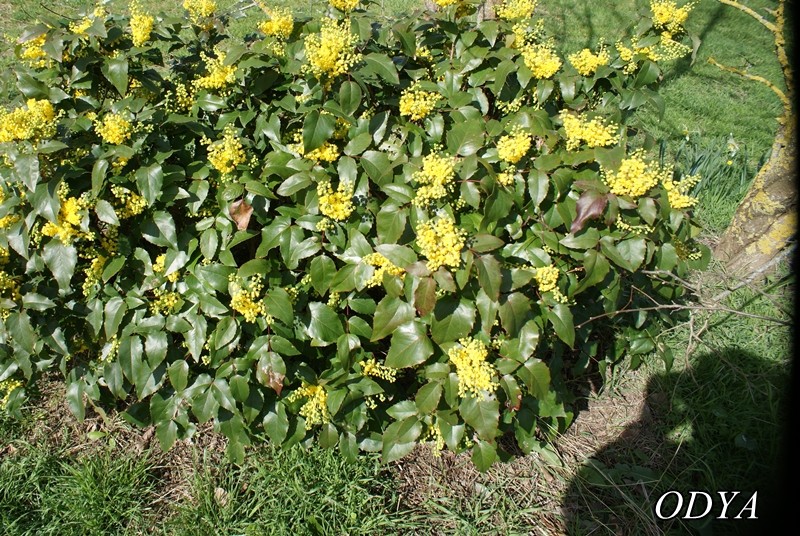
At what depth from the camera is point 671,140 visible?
4.62 meters

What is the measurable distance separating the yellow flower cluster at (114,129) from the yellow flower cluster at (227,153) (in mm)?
291

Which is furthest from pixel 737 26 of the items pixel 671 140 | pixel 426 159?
pixel 426 159

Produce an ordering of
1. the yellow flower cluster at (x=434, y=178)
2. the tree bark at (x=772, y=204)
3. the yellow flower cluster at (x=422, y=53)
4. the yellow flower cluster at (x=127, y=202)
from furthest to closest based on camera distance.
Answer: the tree bark at (x=772, y=204) < the yellow flower cluster at (x=422, y=53) < the yellow flower cluster at (x=127, y=202) < the yellow flower cluster at (x=434, y=178)

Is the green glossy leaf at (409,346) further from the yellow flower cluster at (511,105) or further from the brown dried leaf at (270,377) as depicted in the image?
the yellow flower cluster at (511,105)

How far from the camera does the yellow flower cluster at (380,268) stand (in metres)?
2.00

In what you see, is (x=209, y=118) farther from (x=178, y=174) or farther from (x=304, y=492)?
→ (x=304, y=492)

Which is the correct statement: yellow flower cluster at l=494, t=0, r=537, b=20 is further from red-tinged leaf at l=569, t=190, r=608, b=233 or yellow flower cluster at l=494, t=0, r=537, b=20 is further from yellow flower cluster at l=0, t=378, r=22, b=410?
yellow flower cluster at l=0, t=378, r=22, b=410

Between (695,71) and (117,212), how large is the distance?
6.16m

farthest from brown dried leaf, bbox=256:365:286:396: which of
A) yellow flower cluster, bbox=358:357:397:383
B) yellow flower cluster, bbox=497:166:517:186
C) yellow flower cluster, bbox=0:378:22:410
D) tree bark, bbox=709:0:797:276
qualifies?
tree bark, bbox=709:0:797:276

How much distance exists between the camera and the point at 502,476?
2545 millimetres

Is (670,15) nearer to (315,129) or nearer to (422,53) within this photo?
(422,53)

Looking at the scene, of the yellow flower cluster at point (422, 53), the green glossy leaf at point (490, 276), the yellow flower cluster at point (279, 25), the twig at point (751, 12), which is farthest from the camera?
the twig at point (751, 12)

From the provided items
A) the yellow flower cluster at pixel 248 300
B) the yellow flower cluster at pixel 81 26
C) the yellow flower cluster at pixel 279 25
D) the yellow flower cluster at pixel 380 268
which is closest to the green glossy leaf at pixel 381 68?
the yellow flower cluster at pixel 279 25

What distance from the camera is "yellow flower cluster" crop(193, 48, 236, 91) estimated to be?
7.25 feet
